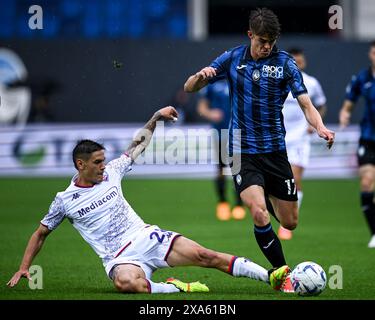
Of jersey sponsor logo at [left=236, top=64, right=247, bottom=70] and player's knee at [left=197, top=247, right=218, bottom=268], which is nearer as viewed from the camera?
player's knee at [left=197, top=247, right=218, bottom=268]

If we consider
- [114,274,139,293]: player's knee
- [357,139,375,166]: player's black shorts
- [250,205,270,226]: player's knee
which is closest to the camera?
[114,274,139,293]: player's knee

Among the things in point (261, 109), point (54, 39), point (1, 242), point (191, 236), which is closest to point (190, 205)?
point (191, 236)

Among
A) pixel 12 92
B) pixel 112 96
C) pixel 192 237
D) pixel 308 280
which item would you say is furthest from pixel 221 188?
pixel 12 92

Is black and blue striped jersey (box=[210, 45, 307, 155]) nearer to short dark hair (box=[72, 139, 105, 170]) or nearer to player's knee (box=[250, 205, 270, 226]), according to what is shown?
player's knee (box=[250, 205, 270, 226])

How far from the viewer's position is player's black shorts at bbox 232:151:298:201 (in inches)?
323

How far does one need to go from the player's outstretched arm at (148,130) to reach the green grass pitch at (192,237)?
1160mm

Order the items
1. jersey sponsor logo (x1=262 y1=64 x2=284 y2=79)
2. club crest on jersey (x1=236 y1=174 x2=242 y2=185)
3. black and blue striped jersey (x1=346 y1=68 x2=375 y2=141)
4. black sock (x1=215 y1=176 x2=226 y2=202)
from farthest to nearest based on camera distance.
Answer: black sock (x1=215 y1=176 x2=226 y2=202)
black and blue striped jersey (x1=346 y1=68 x2=375 y2=141)
club crest on jersey (x1=236 y1=174 x2=242 y2=185)
jersey sponsor logo (x1=262 y1=64 x2=284 y2=79)

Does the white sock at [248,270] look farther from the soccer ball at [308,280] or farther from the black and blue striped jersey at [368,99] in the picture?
the black and blue striped jersey at [368,99]

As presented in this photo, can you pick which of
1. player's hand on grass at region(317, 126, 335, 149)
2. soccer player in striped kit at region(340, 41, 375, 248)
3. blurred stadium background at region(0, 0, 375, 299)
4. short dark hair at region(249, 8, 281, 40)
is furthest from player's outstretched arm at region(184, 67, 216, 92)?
blurred stadium background at region(0, 0, 375, 299)

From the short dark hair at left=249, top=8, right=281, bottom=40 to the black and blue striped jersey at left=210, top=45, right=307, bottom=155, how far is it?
309 millimetres

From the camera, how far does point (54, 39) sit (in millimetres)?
20484

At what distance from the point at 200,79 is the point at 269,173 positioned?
0.99 meters

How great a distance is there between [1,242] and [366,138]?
4426 millimetres
